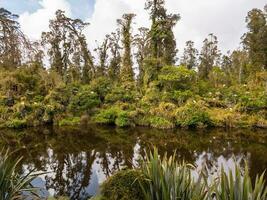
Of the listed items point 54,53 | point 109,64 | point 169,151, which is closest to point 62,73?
point 54,53

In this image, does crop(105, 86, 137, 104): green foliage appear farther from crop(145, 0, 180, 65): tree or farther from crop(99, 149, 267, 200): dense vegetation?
crop(99, 149, 267, 200): dense vegetation

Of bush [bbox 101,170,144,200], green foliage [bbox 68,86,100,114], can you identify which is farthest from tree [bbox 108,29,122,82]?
bush [bbox 101,170,144,200]

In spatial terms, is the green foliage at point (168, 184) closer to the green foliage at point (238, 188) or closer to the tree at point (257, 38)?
the green foliage at point (238, 188)

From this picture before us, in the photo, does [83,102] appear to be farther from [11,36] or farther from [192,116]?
[11,36]

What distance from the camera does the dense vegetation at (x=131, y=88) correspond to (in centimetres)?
2114

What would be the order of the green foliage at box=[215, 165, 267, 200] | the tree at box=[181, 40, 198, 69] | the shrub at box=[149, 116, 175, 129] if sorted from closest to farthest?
the green foliage at box=[215, 165, 267, 200] < the shrub at box=[149, 116, 175, 129] < the tree at box=[181, 40, 198, 69]

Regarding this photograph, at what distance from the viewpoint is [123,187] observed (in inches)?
149

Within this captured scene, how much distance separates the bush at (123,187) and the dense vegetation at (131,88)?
12770mm

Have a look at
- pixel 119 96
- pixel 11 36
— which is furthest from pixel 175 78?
pixel 11 36

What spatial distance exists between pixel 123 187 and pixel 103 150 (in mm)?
10240

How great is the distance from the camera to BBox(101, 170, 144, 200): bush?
3.74 meters

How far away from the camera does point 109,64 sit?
33.2 m

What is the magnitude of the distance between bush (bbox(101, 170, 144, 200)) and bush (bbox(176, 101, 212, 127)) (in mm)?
16622

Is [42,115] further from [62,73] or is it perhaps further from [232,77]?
[232,77]
